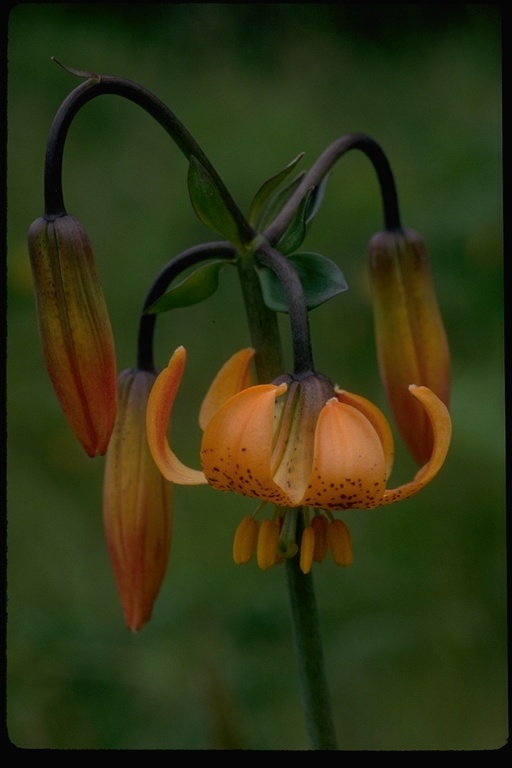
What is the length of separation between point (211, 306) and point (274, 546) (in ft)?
3.86

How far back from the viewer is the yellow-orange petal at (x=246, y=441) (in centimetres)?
84

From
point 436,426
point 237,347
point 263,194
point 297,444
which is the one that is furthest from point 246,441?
point 237,347

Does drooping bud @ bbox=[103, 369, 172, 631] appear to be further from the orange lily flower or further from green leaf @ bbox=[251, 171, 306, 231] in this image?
green leaf @ bbox=[251, 171, 306, 231]

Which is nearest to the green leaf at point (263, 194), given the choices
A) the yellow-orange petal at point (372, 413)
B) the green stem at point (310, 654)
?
the yellow-orange petal at point (372, 413)

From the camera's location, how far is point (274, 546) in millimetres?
931

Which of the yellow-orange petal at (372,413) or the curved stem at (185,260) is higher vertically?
the curved stem at (185,260)

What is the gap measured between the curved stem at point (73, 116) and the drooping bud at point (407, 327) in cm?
22

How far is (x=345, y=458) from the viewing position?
83 cm

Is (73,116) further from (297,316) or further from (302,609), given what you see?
(302,609)

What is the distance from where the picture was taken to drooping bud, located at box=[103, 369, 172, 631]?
100 centimetres

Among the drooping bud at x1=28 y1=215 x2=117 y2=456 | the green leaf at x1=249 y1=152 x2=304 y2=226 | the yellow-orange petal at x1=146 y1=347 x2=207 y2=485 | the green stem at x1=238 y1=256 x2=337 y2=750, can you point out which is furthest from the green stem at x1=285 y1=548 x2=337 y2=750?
the green leaf at x1=249 y1=152 x2=304 y2=226

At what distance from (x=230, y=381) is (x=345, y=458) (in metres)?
0.21

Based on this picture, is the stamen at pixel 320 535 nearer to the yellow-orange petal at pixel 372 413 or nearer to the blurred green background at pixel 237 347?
the yellow-orange petal at pixel 372 413

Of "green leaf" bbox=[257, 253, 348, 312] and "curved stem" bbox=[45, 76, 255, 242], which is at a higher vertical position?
"curved stem" bbox=[45, 76, 255, 242]
